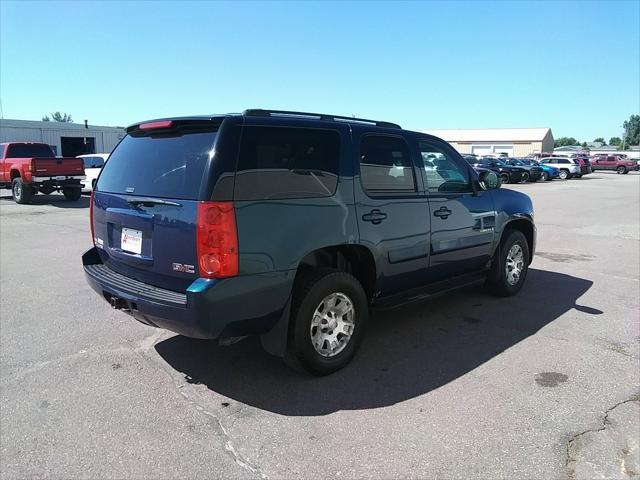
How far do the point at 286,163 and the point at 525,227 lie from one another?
3861 mm

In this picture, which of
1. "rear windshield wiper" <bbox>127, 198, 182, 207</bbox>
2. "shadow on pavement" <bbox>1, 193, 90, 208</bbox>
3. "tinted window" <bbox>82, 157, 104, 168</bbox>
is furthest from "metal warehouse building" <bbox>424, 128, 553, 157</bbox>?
"rear windshield wiper" <bbox>127, 198, 182, 207</bbox>

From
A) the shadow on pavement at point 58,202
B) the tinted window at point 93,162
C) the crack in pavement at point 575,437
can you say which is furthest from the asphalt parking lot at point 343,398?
the tinted window at point 93,162

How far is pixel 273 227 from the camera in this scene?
3367mm

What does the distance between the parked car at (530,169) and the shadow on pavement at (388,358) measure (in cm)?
3259

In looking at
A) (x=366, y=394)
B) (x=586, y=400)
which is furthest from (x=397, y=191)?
(x=586, y=400)

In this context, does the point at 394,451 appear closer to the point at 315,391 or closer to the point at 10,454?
the point at 315,391

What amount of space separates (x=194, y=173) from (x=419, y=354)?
2470mm

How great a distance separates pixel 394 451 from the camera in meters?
2.97

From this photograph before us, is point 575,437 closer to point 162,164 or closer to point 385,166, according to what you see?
point 385,166

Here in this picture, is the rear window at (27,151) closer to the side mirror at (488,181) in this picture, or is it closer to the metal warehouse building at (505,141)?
the side mirror at (488,181)

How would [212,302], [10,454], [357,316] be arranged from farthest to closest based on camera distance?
[357,316] < [212,302] < [10,454]

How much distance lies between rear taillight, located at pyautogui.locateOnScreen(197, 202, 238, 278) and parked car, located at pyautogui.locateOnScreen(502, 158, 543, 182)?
35.9 metres

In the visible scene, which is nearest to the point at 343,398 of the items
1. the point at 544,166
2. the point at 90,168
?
the point at 90,168

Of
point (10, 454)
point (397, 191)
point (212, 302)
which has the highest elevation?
point (397, 191)
